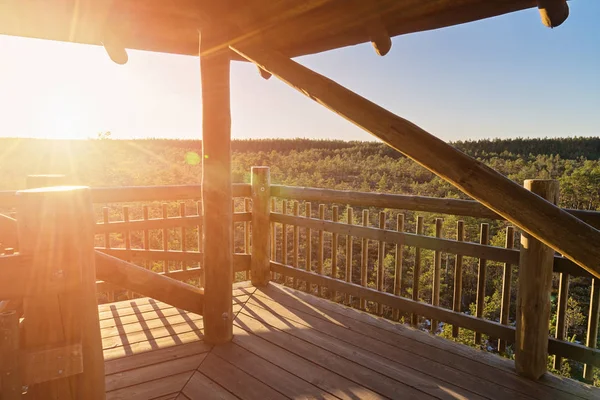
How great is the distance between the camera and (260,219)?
4578 millimetres

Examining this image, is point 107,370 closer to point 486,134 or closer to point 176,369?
point 176,369

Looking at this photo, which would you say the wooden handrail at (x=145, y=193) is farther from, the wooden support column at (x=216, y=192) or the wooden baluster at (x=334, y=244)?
the wooden baluster at (x=334, y=244)

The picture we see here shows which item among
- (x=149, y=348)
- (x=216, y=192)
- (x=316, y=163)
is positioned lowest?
(x=149, y=348)

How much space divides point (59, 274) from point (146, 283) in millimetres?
1660

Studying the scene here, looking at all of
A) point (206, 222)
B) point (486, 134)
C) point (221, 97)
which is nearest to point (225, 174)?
point (206, 222)

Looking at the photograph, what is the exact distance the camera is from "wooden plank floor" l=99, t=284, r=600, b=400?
2469mm

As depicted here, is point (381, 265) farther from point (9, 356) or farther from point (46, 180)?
point (9, 356)

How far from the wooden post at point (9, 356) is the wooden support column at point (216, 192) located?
2.05 m

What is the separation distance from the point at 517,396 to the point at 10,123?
250ft

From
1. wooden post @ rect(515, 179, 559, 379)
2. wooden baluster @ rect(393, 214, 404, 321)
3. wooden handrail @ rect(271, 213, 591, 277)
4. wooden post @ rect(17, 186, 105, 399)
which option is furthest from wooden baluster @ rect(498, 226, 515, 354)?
wooden post @ rect(17, 186, 105, 399)

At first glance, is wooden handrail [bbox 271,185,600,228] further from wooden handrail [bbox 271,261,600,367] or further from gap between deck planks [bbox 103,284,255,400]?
gap between deck planks [bbox 103,284,255,400]

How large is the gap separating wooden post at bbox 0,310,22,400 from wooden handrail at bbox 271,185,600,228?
2.48 m

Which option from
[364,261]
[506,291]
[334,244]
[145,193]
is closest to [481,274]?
[506,291]

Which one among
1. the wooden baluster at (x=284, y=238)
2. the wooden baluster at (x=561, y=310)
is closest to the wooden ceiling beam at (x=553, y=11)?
the wooden baluster at (x=561, y=310)
